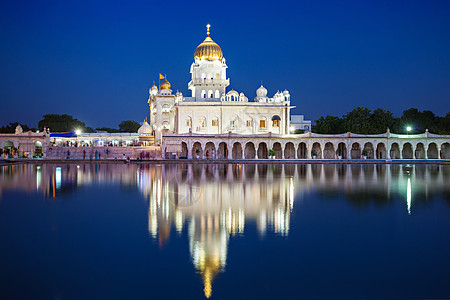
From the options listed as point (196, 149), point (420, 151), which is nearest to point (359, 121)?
point (420, 151)

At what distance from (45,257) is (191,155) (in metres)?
36.5

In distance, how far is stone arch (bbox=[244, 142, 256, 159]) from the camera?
49.0 meters

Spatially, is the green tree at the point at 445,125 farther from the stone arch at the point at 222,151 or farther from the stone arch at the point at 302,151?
the stone arch at the point at 222,151

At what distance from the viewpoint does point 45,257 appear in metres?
8.66

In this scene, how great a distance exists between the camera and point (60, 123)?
70875mm

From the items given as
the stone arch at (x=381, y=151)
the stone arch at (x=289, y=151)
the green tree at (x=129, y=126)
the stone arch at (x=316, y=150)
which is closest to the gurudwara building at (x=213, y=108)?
the stone arch at (x=289, y=151)

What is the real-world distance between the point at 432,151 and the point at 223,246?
47.8 metres

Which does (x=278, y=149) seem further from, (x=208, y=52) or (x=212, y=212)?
(x=212, y=212)

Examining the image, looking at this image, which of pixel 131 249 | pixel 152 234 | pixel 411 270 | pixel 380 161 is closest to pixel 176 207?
pixel 152 234

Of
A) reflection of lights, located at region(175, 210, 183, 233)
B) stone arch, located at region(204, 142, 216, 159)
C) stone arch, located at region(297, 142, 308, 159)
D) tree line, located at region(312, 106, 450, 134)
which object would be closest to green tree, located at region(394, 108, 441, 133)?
tree line, located at region(312, 106, 450, 134)

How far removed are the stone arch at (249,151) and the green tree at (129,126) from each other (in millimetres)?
37584

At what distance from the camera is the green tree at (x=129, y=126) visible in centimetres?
8175

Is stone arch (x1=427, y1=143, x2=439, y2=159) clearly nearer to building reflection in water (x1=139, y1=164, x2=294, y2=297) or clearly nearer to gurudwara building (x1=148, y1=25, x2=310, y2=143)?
gurudwara building (x1=148, y1=25, x2=310, y2=143)

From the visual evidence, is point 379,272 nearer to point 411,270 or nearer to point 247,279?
point 411,270
